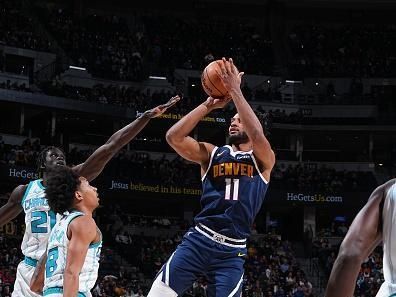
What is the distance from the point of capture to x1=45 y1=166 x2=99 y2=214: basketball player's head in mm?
4754

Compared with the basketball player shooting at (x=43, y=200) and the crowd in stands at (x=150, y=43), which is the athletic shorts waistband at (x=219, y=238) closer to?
the basketball player shooting at (x=43, y=200)

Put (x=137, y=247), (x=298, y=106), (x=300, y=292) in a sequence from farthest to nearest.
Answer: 1. (x=298, y=106)
2. (x=137, y=247)
3. (x=300, y=292)

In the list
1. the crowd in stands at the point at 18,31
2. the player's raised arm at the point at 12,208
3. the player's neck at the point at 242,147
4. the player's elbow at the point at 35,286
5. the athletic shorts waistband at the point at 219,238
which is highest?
the crowd in stands at the point at 18,31

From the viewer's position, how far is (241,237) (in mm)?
5621

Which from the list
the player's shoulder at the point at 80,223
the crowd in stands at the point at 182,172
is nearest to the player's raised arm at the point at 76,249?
the player's shoulder at the point at 80,223

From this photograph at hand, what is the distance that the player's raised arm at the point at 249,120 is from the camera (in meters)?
5.57

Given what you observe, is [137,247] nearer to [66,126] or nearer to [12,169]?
[12,169]

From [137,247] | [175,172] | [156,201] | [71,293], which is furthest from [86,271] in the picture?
[156,201]

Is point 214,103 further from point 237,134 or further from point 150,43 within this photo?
point 150,43

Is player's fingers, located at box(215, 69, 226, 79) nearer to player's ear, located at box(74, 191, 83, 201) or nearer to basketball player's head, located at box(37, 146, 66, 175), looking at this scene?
player's ear, located at box(74, 191, 83, 201)

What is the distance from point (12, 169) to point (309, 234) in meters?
12.6

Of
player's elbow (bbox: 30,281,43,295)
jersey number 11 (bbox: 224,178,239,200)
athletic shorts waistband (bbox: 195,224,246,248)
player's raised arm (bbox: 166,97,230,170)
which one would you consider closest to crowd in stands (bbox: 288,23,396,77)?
player's raised arm (bbox: 166,97,230,170)

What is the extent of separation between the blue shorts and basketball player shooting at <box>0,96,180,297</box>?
1.39 metres

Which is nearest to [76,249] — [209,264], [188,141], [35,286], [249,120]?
[35,286]
